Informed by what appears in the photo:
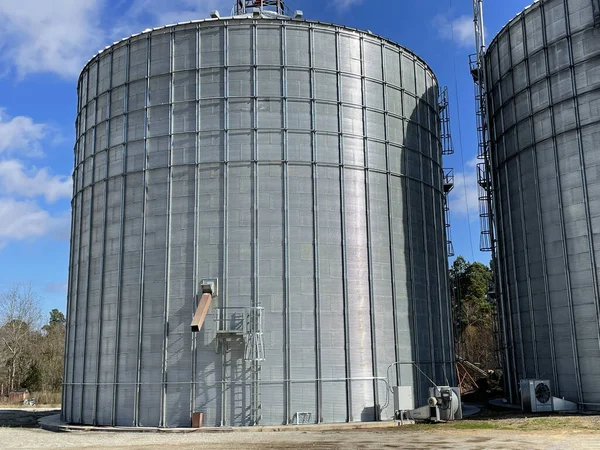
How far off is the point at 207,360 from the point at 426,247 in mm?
13308

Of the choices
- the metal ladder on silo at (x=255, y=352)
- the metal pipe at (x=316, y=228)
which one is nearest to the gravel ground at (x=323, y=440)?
the metal ladder on silo at (x=255, y=352)

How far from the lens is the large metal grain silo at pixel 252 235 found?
90.2ft

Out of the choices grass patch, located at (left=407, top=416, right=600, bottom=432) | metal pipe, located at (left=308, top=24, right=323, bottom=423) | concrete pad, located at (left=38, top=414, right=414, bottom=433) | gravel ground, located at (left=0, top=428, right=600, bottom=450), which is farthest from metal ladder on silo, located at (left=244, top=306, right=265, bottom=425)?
grass patch, located at (left=407, top=416, right=600, bottom=432)

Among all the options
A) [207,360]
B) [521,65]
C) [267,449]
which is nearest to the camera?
[267,449]

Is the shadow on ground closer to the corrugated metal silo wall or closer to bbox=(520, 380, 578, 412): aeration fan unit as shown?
bbox=(520, 380, 578, 412): aeration fan unit

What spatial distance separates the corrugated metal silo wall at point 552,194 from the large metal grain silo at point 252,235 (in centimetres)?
470

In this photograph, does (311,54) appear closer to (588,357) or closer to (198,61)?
(198,61)

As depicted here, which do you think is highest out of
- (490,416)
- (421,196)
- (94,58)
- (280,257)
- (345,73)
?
(94,58)

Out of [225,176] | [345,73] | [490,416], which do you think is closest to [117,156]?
[225,176]

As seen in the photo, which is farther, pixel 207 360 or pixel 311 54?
pixel 311 54

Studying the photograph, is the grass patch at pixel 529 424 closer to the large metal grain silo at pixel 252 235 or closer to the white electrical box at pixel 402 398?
the white electrical box at pixel 402 398

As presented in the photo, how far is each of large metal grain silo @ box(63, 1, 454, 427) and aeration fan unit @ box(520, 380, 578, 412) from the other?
14.2ft

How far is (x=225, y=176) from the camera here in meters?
29.1

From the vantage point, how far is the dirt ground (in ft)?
65.1
